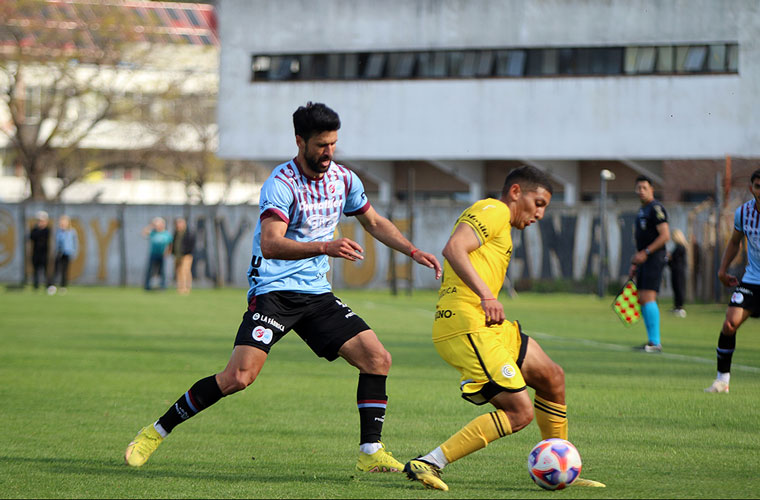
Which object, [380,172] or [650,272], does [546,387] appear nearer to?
[650,272]

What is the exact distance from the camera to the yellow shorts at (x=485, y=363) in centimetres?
553

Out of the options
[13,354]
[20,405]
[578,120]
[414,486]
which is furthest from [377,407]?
[578,120]

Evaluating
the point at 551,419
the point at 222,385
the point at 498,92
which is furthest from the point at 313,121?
the point at 498,92

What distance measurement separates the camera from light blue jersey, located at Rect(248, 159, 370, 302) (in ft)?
19.7

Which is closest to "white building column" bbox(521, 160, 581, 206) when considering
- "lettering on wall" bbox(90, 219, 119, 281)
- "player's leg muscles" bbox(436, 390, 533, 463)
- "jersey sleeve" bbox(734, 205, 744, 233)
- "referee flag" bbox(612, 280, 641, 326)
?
"lettering on wall" bbox(90, 219, 119, 281)

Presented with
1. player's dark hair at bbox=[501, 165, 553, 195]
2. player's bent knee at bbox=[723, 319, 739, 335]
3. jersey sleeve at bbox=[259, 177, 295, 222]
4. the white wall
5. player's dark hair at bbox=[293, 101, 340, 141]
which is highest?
the white wall

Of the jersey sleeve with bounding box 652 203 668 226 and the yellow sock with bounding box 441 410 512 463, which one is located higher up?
the jersey sleeve with bounding box 652 203 668 226

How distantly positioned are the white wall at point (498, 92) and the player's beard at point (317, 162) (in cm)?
3381

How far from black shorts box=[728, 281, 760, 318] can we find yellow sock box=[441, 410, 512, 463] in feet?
15.9

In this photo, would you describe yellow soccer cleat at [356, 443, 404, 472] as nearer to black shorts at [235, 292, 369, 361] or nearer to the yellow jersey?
black shorts at [235, 292, 369, 361]

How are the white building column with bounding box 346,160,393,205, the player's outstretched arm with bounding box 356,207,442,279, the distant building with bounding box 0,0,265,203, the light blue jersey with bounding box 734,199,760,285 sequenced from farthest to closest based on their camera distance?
the white building column with bounding box 346,160,393,205
the distant building with bounding box 0,0,265,203
the light blue jersey with bounding box 734,199,760,285
the player's outstretched arm with bounding box 356,207,442,279

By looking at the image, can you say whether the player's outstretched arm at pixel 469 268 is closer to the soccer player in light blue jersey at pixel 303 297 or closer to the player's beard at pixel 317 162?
the soccer player in light blue jersey at pixel 303 297

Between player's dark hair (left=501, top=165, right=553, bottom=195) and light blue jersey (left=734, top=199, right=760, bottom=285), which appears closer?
player's dark hair (left=501, top=165, right=553, bottom=195)

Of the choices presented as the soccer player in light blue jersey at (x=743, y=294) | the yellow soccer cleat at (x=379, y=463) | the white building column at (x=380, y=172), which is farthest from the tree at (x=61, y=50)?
the yellow soccer cleat at (x=379, y=463)
